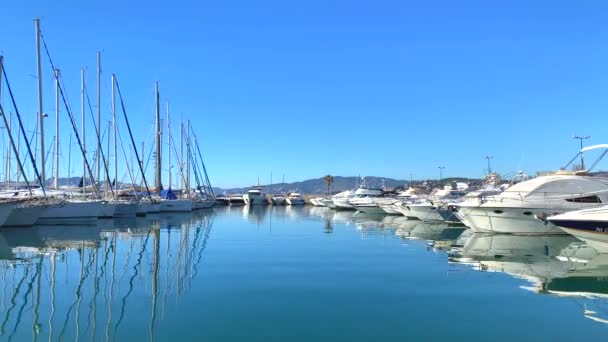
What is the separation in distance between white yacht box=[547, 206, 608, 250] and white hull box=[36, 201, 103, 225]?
32.4 metres

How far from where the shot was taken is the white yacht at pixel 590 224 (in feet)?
61.9

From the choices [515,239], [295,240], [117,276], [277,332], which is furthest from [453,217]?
[277,332]

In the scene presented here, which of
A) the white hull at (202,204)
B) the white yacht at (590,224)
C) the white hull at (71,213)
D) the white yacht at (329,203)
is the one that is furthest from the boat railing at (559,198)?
the white hull at (202,204)

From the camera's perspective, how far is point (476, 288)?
14352 mm

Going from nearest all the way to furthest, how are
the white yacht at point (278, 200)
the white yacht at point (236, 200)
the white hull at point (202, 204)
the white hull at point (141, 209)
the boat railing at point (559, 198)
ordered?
the boat railing at point (559, 198) → the white hull at point (141, 209) → the white hull at point (202, 204) → the white yacht at point (236, 200) → the white yacht at point (278, 200)

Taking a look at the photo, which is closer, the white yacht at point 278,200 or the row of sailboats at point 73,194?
the row of sailboats at point 73,194

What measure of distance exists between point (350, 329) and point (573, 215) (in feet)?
44.9

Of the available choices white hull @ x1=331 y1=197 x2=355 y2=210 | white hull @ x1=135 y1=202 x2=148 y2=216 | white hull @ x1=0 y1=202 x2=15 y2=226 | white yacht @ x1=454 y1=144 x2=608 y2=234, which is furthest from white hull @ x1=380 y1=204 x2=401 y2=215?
white hull @ x1=0 y1=202 x2=15 y2=226

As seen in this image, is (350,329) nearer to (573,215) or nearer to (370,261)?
(370,261)

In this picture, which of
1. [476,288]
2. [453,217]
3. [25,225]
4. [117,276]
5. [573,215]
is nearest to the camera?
[476,288]

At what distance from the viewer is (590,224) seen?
62.7ft

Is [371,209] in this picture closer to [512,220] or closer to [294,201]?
[512,220]

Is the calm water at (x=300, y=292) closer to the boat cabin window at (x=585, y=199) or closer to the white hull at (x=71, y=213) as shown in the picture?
the boat cabin window at (x=585, y=199)

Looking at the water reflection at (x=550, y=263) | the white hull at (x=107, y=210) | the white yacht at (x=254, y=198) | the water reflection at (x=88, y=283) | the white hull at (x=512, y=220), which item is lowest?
the water reflection at (x=550, y=263)
